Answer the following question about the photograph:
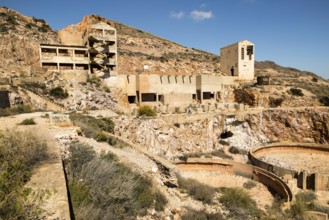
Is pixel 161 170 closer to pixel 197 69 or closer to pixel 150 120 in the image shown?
pixel 150 120

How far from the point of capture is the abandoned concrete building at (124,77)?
25.2m

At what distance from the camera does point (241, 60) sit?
34.1m

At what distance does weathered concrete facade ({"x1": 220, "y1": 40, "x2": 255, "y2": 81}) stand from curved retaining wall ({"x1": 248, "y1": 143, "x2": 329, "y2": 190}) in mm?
13693

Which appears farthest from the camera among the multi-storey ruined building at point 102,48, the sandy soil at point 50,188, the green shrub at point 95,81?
the multi-storey ruined building at point 102,48

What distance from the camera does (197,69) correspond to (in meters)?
44.6

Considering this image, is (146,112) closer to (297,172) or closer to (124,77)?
(124,77)

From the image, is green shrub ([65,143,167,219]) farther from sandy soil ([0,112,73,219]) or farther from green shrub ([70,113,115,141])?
green shrub ([70,113,115,141])

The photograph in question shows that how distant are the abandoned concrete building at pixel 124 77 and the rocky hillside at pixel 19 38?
5329 millimetres

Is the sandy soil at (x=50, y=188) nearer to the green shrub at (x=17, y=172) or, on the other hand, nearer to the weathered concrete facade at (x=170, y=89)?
the green shrub at (x=17, y=172)

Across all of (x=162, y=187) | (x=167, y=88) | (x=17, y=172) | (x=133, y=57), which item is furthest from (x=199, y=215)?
(x=133, y=57)

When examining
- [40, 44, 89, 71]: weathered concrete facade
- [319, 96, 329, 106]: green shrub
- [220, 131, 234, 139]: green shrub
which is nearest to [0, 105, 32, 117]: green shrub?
[40, 44, 89, 71]: weathered concrete facade

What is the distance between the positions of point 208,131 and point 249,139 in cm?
574

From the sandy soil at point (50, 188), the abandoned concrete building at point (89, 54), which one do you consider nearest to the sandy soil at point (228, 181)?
the sandy soil at point (50, 188)

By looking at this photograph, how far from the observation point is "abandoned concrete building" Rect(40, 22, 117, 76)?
2570 centimetres
